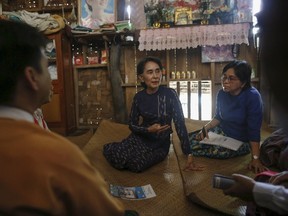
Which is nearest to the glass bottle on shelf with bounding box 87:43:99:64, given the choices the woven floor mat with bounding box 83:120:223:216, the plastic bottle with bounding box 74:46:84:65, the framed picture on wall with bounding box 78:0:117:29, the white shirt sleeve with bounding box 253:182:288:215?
the plastic bottle with bounding box 74:46:84:65

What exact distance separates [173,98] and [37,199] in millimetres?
1714

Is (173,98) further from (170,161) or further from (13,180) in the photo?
(13,180)

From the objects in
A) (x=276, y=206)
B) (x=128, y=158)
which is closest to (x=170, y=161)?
(x=128, y=158)

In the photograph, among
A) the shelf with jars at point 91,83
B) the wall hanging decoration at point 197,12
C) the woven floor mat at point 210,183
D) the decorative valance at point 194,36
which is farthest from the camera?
the shelf with jars at point 91,83

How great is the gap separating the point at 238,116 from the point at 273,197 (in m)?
1.24

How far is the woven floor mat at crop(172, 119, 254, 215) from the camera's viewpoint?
1.44 m

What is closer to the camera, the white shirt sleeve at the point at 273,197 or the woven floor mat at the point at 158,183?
the white shirt sleeve at the point at 273,197

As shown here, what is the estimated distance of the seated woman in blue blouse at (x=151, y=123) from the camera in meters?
2.04

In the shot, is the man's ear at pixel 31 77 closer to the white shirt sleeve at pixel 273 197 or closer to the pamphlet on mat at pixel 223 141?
the white shirt sleeve at pixel 273 197

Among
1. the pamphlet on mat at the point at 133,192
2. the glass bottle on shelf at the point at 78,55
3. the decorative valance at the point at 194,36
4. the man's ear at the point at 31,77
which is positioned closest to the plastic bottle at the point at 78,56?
the glass bottle on shelf at the point at 78,55

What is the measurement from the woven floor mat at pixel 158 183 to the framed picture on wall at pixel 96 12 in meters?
2.11

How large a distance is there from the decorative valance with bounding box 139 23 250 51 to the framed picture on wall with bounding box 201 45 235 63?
11.4 inches

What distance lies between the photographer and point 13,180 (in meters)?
0.50

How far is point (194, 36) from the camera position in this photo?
354cm
